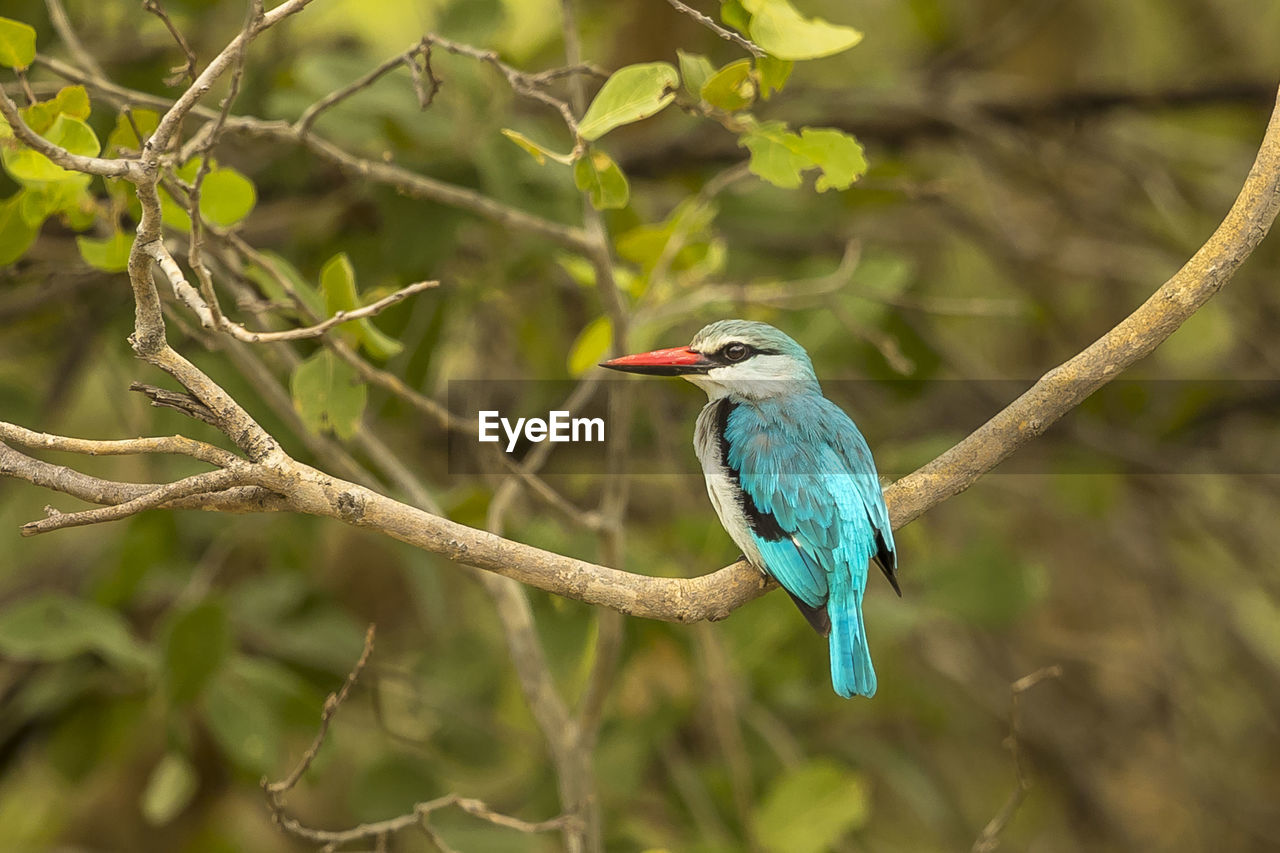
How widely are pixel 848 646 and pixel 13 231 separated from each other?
1211 mm

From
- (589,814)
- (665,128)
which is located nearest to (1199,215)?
(665,128)

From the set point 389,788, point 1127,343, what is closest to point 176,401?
point 1127,343

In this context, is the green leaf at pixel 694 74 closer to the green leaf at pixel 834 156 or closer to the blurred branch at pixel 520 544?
the green leaf at pixel 834 156

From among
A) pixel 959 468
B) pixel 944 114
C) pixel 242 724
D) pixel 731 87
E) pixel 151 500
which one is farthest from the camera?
pixel 944 114

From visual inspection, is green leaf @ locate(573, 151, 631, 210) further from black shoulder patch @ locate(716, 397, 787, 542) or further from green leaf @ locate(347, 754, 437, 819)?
green leaf @ locate(347, 754, 437, 819)

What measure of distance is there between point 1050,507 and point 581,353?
5.43ft

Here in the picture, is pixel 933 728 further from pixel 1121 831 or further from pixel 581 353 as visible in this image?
pixel 581 353

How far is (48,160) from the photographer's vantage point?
4.22ft

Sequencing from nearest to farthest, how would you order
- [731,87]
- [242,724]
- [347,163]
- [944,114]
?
1. [731,87]
2. [347,163]
3. [242,724]
4. [944,114]

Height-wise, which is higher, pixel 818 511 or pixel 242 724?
pixel 818 511

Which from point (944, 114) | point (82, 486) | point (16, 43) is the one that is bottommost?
point (944, 114)

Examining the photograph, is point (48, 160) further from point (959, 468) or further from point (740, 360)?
point (959, 468)

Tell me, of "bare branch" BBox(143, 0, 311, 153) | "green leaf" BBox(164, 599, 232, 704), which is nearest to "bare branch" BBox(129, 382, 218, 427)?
"bare branch" BBox(143, 0, 311, 153)

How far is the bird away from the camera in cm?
116
